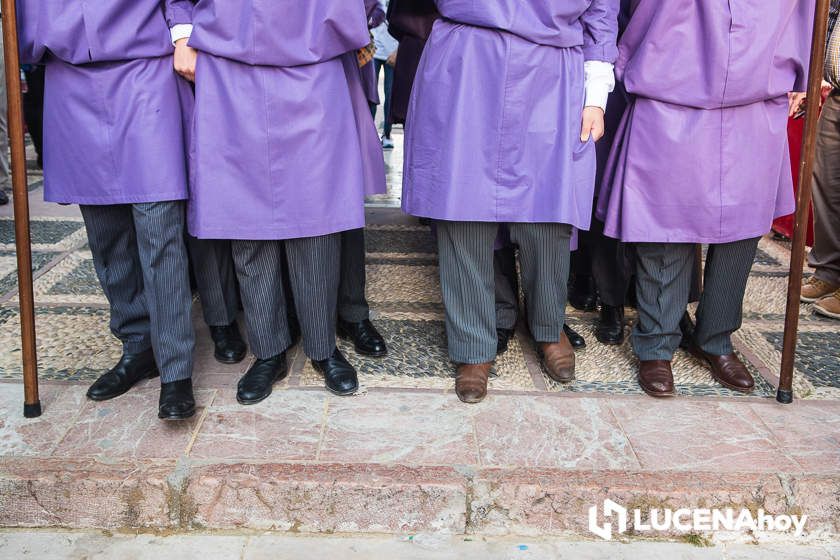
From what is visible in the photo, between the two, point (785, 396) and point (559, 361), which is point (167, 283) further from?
point (785, 396)

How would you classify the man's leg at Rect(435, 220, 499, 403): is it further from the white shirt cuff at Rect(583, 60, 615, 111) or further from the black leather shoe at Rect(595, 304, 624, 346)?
the black leather shoe at Rect(595, 304, 624, 346)

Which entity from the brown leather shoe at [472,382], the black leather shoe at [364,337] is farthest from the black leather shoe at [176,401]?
the brown leather shoe at [472,382]

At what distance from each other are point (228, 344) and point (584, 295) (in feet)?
5.10

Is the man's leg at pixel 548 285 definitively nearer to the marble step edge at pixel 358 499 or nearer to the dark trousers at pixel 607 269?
the dark trousers at pixel 607 269

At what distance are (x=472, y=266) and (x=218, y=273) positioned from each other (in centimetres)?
93

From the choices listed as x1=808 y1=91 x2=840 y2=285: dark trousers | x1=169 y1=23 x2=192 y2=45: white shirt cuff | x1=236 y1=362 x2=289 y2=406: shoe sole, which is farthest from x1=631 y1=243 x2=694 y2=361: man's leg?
x1=169 y1=23 x2=192 y2=45: white shirt cuff

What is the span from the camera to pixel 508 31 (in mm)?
2566

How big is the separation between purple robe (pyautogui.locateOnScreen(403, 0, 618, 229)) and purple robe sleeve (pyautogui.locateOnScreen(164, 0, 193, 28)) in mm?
752

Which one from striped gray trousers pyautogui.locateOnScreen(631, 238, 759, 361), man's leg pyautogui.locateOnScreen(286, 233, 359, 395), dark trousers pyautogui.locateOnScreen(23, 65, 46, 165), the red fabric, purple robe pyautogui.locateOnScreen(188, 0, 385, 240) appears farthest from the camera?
dark trousers pyautogui.locateOnScreen(23, 65, 46, 165)

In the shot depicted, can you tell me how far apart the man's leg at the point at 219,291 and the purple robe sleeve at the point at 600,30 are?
56.1 inches

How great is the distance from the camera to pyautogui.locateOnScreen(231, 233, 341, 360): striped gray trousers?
278cm

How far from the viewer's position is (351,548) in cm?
226

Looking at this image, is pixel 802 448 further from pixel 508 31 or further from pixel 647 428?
pixel 508 31

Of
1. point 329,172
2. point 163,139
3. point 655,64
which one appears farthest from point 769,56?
point 163,139
